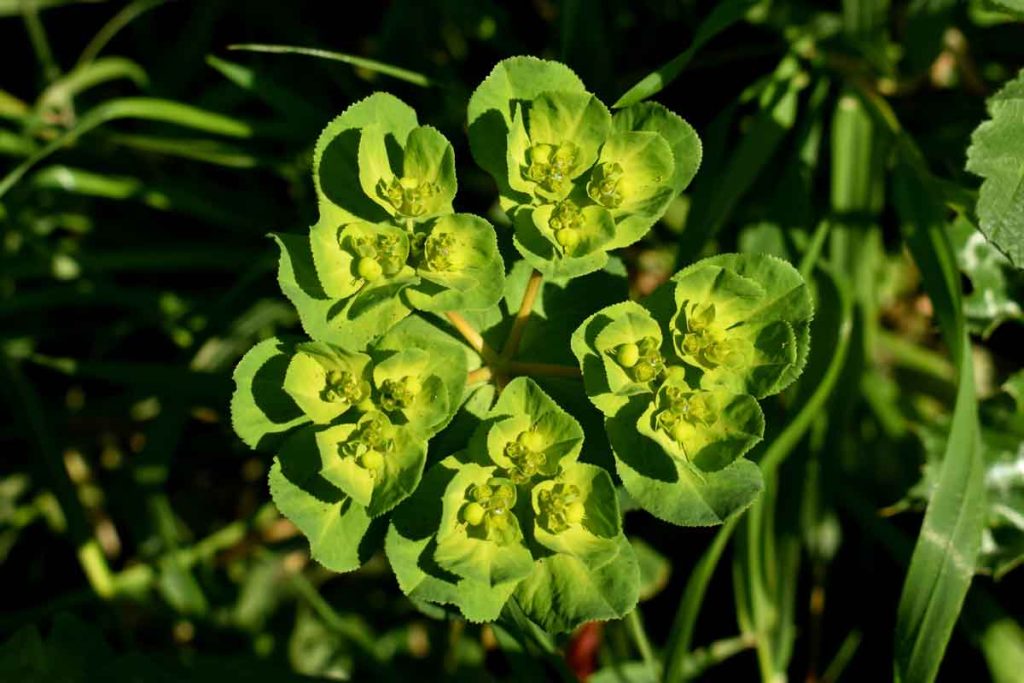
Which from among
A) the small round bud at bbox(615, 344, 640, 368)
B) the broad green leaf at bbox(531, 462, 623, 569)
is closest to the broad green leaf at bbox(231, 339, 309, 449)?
the broad green leaf at bbox(531, 462, 623, 569)

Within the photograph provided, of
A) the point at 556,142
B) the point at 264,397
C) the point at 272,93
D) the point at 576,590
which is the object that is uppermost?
the point at 556,142

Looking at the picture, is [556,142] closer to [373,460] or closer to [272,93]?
[373,460]

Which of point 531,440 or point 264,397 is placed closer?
point 531,440

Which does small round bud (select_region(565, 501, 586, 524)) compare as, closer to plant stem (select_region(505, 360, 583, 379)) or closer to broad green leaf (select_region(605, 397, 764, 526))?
broad green leaf (select_region(605, 397, 764, 526))

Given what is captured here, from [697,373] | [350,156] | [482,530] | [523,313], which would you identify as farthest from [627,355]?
[350,156]

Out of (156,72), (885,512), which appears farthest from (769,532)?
(156,72)

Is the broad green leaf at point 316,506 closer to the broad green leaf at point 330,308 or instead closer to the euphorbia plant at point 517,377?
the euphorbia plant at point 517,377
